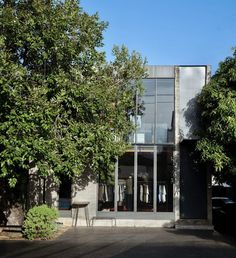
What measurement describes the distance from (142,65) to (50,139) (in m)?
5.99

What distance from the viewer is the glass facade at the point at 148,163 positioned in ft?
63.5

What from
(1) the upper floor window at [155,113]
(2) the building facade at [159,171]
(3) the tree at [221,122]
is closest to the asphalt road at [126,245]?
(2) the building facade at [159,171]

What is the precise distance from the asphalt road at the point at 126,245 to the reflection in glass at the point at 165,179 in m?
1.79

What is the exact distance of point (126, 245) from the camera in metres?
14.0

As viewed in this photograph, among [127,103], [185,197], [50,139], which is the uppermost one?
[127,103]

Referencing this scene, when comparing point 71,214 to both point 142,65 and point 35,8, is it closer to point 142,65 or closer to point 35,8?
point 142,65

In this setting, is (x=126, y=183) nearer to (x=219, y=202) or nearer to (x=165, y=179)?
(x=165, y=179)

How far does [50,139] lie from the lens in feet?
45.1

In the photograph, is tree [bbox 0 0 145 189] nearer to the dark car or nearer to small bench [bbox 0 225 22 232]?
small bench [bbox 0 225 22 232]

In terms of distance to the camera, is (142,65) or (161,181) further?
(161,181)

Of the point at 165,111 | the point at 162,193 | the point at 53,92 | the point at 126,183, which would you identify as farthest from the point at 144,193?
the point at 53,92

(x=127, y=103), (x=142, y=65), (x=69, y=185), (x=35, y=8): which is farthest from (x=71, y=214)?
(x=35, y=8)

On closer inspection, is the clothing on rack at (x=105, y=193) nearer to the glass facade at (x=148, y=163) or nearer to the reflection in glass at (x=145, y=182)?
the glass facade at (x=148, y=163)

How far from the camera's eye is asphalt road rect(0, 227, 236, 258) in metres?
12.4
